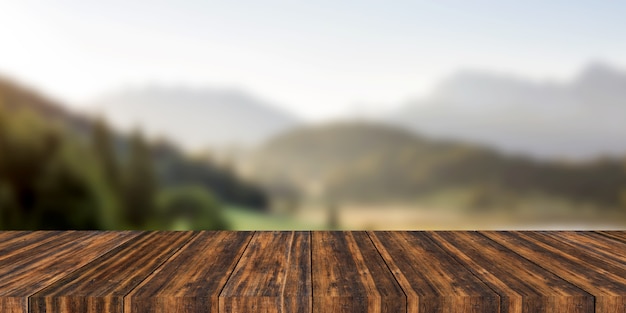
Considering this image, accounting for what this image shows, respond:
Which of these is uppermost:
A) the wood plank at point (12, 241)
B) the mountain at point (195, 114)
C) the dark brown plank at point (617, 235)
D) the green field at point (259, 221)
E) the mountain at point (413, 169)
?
the mountain at point (195, 114)

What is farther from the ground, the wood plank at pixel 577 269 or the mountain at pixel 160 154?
the mountain at pixel 160 154

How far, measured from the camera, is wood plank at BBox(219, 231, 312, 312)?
992 mm

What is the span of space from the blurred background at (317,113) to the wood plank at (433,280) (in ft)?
4.62

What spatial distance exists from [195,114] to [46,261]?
168 cm

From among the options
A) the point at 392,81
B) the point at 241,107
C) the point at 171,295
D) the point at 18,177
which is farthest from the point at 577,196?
the point at 18,177

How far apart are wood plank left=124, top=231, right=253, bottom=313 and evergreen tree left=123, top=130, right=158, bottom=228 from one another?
1483mm

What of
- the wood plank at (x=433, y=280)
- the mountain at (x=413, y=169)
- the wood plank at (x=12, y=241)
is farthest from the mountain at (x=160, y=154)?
the wood plank at (x=433, y=280)

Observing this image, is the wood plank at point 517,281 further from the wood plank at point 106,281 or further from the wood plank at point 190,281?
the wood plank at point 106,281

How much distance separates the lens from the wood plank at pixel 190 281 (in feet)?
3.25

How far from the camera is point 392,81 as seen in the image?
2846 mm

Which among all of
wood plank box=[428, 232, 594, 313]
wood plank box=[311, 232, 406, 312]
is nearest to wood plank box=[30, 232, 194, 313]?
wood plank box=[311, 232, 406, 312]

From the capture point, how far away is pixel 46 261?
1303 millimetres

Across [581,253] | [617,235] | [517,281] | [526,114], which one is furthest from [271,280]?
[526,114]

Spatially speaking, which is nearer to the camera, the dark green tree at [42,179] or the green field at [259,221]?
the dark green tree at [42,179]
